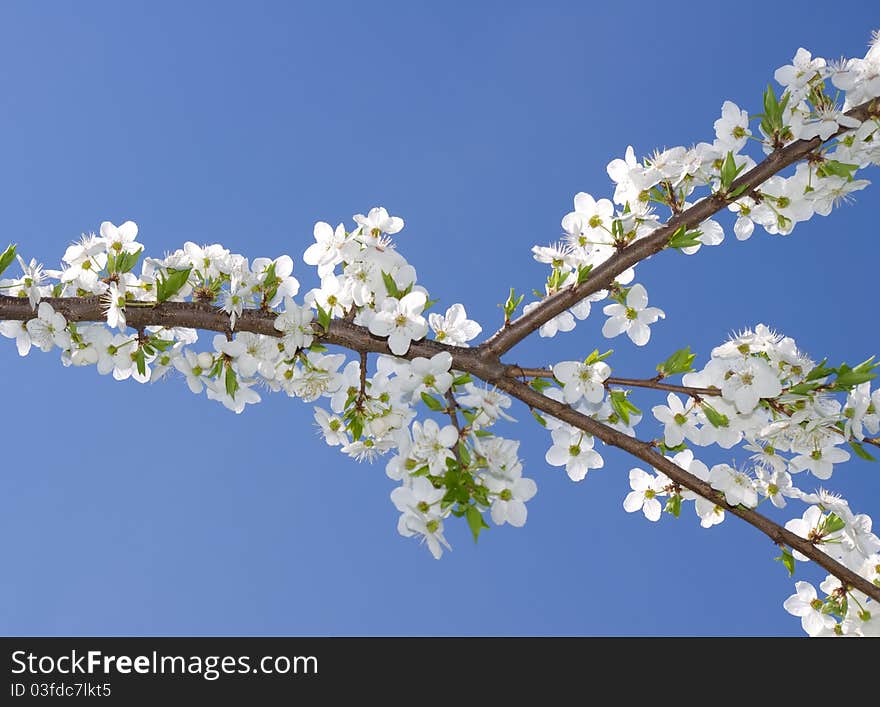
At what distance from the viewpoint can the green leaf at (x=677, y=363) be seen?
8.83 ft

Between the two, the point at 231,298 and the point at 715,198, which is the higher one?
the point at 715,198

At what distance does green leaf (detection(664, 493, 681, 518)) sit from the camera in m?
3.02

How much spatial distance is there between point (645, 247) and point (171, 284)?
1706mm

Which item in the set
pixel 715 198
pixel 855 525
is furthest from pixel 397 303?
pixel 855 525

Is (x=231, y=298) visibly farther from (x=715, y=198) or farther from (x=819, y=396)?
(x=819, y=396)

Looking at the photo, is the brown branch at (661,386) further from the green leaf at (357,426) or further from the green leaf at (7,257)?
the green leaf at (7,257)

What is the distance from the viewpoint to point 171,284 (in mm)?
2783

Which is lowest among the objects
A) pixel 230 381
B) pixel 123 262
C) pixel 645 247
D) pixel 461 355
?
pixel 461 355

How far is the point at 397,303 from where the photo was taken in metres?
2.61

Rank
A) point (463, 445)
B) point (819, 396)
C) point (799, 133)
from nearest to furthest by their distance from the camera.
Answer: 1. point (463, 445)
2. point (819, 396)
3. point (799, 133)

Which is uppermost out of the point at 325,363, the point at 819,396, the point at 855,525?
the point at 325,363

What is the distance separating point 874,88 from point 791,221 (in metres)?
0.55

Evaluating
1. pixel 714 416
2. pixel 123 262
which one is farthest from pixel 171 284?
pixel 714 416

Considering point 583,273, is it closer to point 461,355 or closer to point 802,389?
point 461,355
